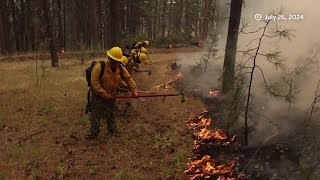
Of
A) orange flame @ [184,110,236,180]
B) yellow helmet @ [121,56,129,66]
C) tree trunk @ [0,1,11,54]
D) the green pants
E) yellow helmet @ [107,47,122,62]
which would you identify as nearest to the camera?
orange flame @ [184,110,236,180]

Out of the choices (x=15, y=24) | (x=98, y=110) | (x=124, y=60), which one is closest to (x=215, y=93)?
(x=124, y=60)

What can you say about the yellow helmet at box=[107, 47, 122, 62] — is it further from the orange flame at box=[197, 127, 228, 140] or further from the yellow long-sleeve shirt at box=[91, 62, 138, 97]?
the orange flame at box=[197, 127, 228, 140]

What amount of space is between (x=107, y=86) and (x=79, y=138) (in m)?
1.52

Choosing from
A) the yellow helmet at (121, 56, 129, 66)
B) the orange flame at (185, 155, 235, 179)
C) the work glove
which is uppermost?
the yellow helmet at (121, 56, 129, 66)

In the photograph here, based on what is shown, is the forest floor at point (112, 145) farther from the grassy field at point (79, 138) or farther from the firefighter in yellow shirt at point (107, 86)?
the firefighter in yellow shirt at point (107, 86)

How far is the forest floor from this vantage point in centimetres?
682

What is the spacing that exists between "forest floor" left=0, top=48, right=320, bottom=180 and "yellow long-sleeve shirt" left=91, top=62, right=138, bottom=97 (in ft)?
4.05

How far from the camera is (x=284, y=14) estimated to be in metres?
15.2

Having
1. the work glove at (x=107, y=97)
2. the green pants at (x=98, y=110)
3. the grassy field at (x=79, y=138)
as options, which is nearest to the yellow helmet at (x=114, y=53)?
the work glove at (x=107, y=97)

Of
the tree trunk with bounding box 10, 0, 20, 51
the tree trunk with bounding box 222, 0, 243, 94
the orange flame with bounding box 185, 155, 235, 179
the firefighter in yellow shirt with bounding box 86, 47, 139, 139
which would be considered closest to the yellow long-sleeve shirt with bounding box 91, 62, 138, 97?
the firefighter in yellow shirt with bounding box 86, 47, 139, 139

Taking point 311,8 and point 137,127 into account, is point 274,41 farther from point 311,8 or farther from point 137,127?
point 137,127

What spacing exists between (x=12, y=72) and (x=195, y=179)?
1252cm

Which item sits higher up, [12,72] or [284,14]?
[284,14]

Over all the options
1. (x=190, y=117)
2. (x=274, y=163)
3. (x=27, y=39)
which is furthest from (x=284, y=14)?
(x=27, y=39)
